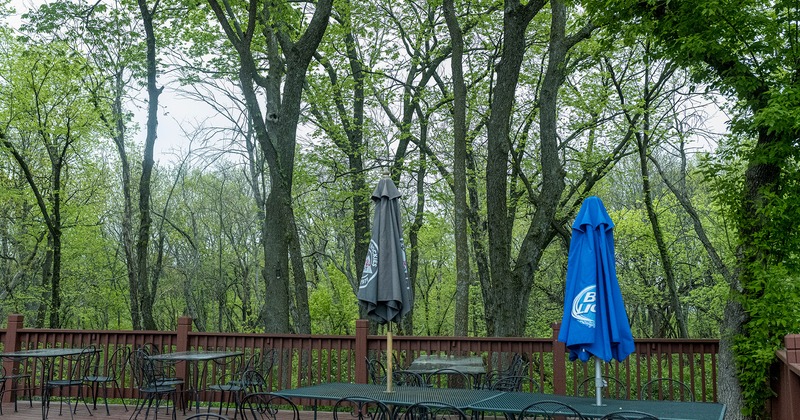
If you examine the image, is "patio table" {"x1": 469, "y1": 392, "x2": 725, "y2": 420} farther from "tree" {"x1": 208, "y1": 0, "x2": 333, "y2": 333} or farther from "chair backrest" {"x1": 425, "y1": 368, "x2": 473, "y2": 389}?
"tree" {"x1": 208, "y1": 0, "x2": 333, "y2": 333}

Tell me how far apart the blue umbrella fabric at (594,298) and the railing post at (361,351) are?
11.3 feet

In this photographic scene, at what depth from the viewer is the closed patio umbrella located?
19.9 feet

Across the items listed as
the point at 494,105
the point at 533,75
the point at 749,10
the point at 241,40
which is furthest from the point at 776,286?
the point at 533,75

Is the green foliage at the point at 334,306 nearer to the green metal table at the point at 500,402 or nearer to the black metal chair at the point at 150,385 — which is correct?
the black metal chair at the point at 150,385

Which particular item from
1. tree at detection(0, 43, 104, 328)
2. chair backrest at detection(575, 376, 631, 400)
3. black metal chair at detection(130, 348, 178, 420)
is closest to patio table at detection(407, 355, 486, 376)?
chair backrest at detection(575, 376, 631, 400)

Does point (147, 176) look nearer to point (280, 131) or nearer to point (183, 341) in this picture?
point (280, 131)

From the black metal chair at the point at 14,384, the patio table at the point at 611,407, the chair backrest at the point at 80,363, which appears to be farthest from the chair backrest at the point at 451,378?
the black metal chair at the point at 14,384

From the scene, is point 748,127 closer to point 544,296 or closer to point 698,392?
point 698,392

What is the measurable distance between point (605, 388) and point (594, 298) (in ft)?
29.0

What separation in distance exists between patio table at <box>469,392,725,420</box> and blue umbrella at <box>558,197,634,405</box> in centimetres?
23

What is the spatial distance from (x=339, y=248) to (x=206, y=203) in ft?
21.8

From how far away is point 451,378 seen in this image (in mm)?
9000

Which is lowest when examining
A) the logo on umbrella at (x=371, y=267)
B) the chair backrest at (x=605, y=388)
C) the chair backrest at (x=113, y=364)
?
the chair backrest at (x=605, y=388)

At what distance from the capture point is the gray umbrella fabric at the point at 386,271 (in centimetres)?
606
